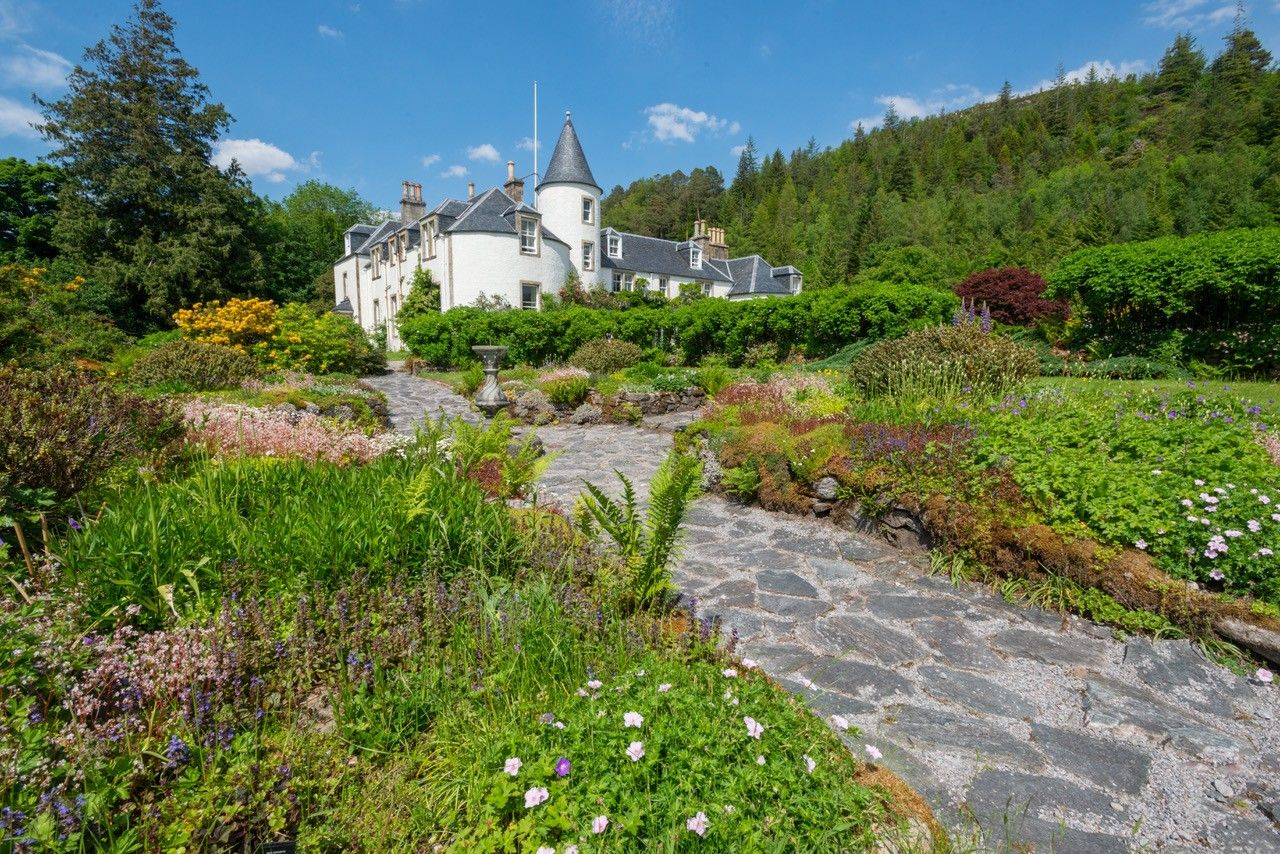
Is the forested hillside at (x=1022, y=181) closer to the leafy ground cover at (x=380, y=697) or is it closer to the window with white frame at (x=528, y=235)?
the window with white frame at (x=528, y=235)

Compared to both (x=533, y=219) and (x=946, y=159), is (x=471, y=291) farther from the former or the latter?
(x=946, y=159)

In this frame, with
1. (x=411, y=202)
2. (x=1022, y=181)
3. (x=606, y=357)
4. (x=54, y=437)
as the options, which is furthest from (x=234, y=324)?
(x=1022, y=181)

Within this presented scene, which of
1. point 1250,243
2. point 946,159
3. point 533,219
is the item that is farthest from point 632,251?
point 946,159

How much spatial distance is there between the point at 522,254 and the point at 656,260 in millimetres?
12086

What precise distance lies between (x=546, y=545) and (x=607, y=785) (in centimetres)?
207

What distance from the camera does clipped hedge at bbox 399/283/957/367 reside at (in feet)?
50.6

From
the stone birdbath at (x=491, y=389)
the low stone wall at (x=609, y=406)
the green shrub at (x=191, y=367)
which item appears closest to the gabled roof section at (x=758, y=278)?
the low stone wall at (x=609, y=406)

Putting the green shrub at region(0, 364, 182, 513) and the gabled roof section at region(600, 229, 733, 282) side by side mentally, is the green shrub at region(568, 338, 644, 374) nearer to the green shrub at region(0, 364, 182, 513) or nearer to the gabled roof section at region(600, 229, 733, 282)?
the green shrub at region(0, 364, 182, 513)

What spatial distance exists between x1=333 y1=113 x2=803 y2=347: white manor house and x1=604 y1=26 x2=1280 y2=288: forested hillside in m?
9.06

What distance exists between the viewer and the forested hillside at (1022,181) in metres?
32.9

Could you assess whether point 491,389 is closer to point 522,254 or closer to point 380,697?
point 380,697

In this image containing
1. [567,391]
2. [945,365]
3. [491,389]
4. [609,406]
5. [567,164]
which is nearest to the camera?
[945,365]

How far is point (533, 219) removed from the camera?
27625 millimetres

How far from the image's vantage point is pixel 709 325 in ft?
61.4
